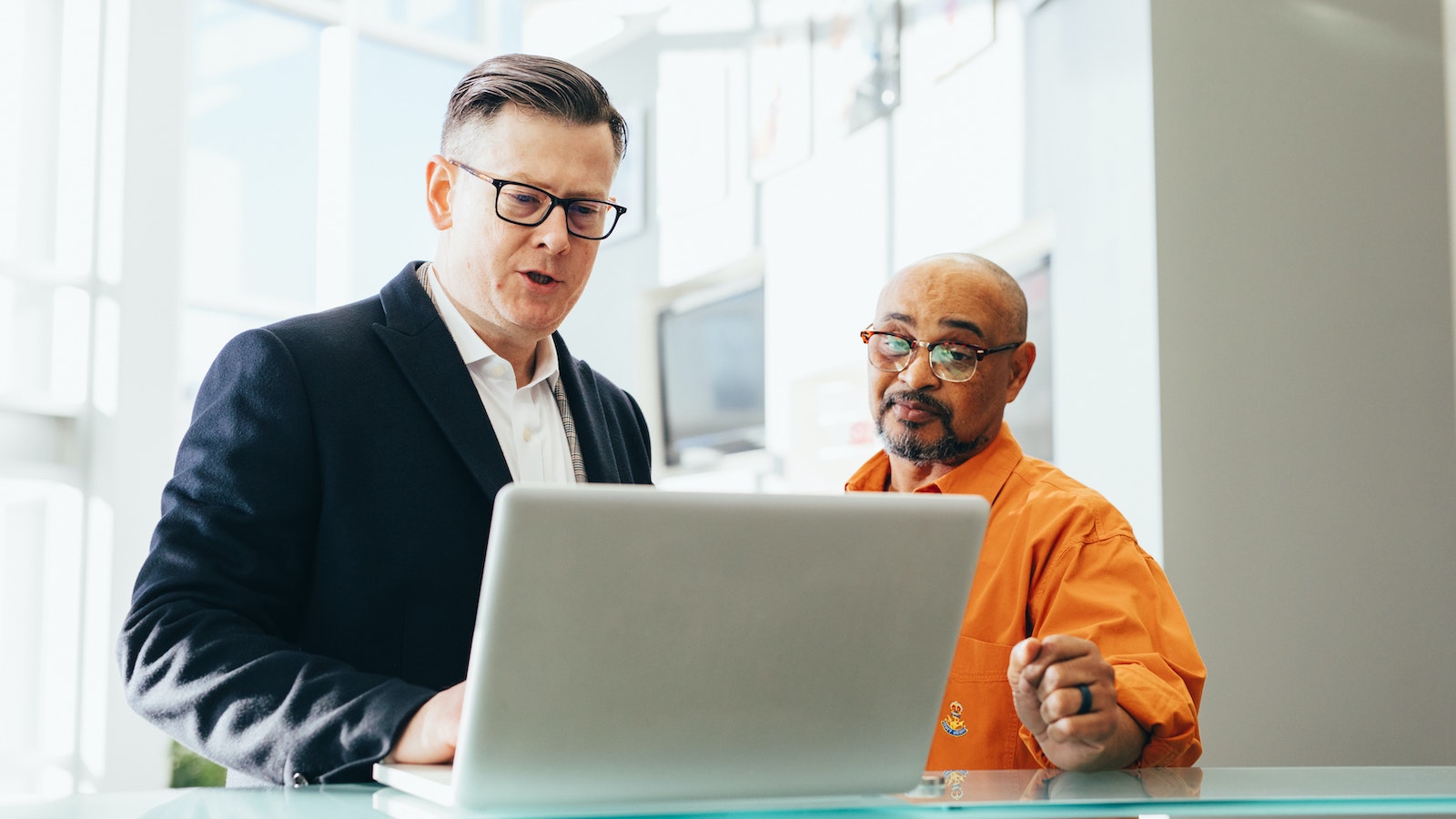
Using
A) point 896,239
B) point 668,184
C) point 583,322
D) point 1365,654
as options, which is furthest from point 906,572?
point 583,322

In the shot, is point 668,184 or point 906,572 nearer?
point 906,572

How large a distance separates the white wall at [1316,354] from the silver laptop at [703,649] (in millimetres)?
2236

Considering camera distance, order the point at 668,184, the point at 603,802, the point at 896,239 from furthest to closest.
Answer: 1. the point at 668,184
2. the point at 896,239
3. the point at 603,802

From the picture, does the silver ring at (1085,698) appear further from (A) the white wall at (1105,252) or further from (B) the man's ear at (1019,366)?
(A) the white wall at (1105,252)

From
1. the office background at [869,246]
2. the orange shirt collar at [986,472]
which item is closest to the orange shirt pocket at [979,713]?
the orange shirt collar at [986,472]

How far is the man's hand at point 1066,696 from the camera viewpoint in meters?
1.07

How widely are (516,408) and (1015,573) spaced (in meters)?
0.64

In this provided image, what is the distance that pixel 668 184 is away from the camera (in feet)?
20.5

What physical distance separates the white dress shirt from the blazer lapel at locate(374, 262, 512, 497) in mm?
37

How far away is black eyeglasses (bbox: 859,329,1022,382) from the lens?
5.79 ft

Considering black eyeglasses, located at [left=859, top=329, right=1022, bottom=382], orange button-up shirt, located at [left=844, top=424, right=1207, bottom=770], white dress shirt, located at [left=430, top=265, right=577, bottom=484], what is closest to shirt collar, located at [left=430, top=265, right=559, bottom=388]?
white dress shirt, located at [left=430, top=265, right=577, bottom=484]

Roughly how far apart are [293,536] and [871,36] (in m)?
3.93

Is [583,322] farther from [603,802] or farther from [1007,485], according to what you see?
[603,802]

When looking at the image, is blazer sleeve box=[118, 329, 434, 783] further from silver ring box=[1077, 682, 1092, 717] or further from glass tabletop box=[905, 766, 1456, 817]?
silver ring box=[1077, 682, 1092, 717]
